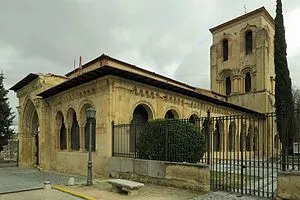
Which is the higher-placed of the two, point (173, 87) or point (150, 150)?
point (173, 87)

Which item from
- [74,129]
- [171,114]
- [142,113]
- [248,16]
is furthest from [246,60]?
[74,129]

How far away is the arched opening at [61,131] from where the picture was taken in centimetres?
1986

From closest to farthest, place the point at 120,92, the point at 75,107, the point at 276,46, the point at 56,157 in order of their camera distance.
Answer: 1. the point at 120,92
2. the point at 75,107
3. the point at 56,157
4. the point at 276,46

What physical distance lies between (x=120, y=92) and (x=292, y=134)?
8.40 meters

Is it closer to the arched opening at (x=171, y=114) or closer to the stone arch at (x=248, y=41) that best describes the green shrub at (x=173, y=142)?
the arched opening at (x=171, y=114)

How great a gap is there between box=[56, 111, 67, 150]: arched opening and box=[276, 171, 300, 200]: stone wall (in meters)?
14.4

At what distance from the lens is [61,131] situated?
20281 mm

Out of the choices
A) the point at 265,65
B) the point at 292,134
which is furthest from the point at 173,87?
the point at 265,65

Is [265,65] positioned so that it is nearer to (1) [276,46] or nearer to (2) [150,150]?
(1) [276,46]

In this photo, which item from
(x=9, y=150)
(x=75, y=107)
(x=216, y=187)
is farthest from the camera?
(x=9, y=150)

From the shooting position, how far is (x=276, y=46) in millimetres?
26234

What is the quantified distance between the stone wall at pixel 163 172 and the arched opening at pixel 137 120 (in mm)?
910

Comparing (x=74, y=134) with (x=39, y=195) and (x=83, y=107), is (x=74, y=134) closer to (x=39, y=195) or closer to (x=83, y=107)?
(x=83, y=107)

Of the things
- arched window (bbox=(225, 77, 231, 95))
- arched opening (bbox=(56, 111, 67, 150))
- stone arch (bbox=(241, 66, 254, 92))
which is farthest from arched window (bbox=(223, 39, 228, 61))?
arched opening (bbox=(56, 111, 67, 150))
